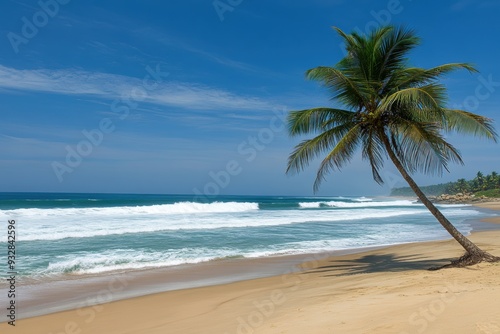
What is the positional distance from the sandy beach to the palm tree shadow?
0.08 m

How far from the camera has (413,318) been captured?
4742mm

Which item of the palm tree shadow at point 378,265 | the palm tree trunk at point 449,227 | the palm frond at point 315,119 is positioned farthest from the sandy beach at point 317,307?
the palm frond at point 315,119

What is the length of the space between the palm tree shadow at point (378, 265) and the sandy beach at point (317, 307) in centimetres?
8

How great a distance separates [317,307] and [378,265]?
575 cm

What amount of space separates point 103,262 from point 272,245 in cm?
699

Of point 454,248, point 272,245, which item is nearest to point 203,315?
point 272,245

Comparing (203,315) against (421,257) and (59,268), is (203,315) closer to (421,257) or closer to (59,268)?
(59,268)

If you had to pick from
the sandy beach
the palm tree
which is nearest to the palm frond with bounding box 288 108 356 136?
the palm tree

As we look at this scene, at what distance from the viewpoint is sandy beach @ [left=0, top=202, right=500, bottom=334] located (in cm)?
476

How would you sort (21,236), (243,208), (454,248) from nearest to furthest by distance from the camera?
(454,248)
(21,236)
(243,208)

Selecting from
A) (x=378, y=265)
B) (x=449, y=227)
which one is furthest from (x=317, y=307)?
(x=378, y=265)

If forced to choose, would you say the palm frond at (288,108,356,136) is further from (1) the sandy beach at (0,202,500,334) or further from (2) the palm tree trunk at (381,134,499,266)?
(1) the sandy beach at (0,202,500,334)

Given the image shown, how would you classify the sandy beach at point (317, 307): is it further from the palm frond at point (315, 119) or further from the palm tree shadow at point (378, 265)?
the palm frond at point (315, 119)

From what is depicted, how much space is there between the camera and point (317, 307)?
6254mm
